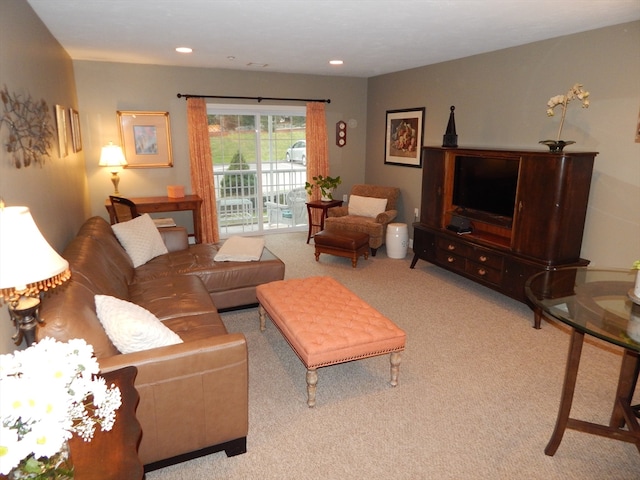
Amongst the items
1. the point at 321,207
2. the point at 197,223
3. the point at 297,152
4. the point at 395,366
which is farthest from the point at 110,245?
the point at 297,152

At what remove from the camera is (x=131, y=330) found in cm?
199

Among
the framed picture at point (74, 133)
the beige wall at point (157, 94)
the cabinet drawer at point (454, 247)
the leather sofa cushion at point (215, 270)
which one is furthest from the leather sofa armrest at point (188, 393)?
the beige wall at point (157, 94)

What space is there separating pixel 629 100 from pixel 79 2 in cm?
415

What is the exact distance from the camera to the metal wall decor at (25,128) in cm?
223

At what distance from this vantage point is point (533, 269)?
3.69 meters

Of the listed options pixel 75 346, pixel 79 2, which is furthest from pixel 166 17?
pixel 75 346

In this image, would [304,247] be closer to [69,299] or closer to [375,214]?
[375,214]

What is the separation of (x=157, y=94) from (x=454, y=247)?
4.31 m

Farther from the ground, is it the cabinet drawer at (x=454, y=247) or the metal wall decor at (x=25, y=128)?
the metal wall decor at (x=25, y=128)

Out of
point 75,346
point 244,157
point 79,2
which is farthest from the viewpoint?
point 244,157

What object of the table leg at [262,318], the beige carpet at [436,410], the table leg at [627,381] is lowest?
the beige carpet at [436,410]

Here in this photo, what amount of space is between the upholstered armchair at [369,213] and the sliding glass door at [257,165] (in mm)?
1067

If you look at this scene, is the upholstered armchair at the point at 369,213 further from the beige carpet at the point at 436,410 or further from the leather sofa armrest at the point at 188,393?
the leather sofa armrest at the point at 188,393

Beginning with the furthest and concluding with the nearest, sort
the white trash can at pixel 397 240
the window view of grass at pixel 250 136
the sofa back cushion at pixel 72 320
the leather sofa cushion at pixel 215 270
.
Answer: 1. the window view of grass at pixel 250 136
2. the white trash can at pixel 397 240
3. the leather sofa cushion at pixel 215 270
4. the sofa back cushion at pixel 72 320
